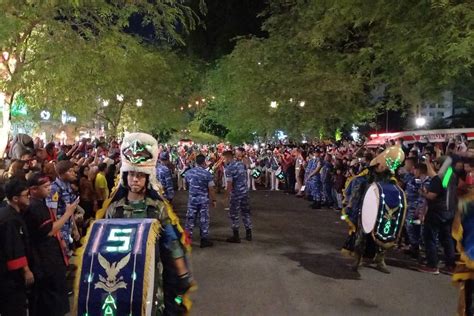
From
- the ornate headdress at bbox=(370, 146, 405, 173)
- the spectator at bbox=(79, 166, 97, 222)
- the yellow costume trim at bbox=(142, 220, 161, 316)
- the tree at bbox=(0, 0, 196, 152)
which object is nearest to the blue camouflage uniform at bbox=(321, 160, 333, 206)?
the tree at bbox=(0, 0, 196, 152)

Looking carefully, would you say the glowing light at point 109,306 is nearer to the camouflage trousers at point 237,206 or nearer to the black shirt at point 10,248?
the black shirt at point 10,248

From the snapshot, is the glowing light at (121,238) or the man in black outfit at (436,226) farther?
the man in black outfit at (436,226)

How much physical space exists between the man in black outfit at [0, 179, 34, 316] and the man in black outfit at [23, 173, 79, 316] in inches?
12.2

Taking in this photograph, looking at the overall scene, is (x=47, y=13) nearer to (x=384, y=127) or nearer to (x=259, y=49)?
(x=259, y=49)

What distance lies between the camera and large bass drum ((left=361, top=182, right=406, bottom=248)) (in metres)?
8.56

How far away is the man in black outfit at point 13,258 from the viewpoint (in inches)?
201

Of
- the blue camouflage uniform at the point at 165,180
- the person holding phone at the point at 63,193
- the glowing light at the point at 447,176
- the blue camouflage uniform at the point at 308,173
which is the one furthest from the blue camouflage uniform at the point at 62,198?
the blue camouflage uniform at the point at 308,173

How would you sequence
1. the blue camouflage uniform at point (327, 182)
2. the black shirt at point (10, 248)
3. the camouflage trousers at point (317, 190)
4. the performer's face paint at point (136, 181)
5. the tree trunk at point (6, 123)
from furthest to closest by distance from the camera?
the camouflage trousers at point (317, 190) < the blue camouflage uniform at point (327, 182) < the tree trunk at point (6, 123) < the black shirt at point (10, 248) < the performer's face paint at point (136, 181)

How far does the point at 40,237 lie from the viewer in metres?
5.70

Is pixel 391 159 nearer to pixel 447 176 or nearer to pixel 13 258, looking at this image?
pixel 447 176

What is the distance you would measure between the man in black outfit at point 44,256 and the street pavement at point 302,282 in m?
1.85

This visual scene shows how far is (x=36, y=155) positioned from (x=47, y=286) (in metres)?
5.66

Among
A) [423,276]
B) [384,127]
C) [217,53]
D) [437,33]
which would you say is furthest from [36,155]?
[384,127]

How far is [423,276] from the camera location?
29.0ft
